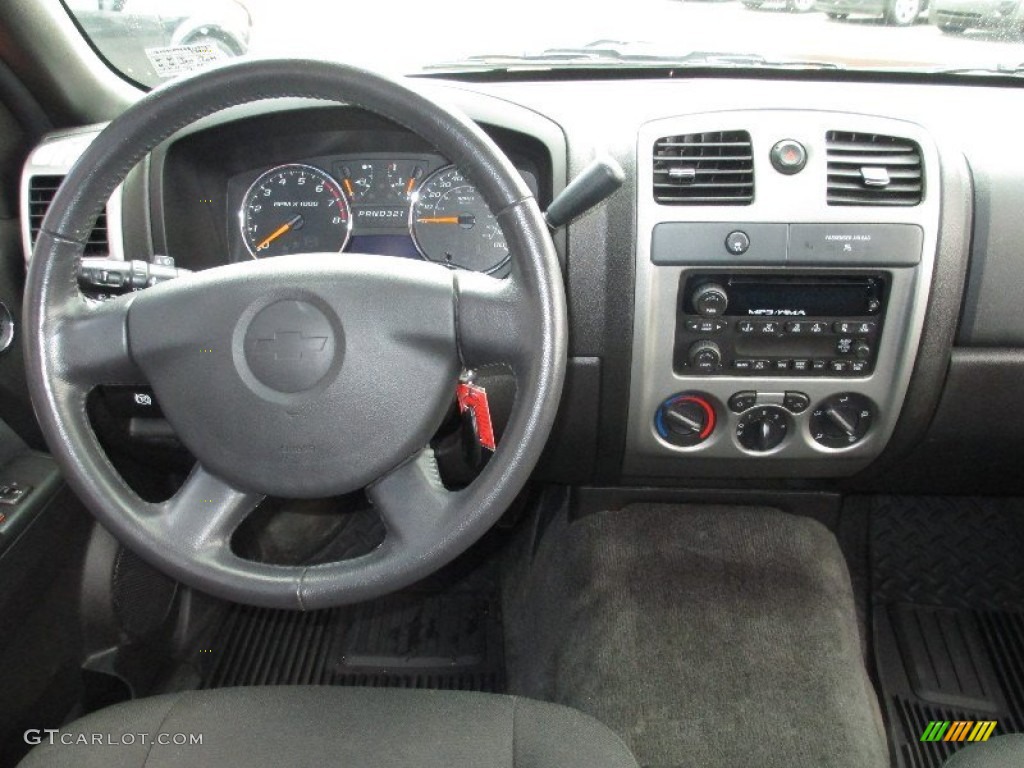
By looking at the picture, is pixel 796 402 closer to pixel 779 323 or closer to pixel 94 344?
pixel 779 323

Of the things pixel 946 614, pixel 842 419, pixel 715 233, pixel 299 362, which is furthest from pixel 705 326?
pixel 946 614

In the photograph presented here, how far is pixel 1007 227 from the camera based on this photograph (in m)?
1.40

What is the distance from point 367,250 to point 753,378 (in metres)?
0.69

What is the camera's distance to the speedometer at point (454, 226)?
57.8 inches

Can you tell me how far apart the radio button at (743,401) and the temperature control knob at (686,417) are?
4 centimetres

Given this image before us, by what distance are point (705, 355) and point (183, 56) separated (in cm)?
106

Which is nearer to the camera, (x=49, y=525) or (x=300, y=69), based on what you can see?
(x=300, y=69)

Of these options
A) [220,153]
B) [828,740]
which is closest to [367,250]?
[220,153]

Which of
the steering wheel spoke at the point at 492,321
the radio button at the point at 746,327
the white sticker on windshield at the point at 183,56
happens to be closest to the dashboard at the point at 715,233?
the radio button at the point at 746,327

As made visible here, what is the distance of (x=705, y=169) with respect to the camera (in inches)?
54.4

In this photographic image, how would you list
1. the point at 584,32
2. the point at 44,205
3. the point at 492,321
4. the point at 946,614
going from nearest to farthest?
the point at 492,321, the point at 44,205, the point at 584,32, the point at 946,614

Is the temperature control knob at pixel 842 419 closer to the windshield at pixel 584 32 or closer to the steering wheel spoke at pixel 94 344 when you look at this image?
the windshield at pixel 584 32

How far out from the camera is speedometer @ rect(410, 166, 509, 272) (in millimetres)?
1469

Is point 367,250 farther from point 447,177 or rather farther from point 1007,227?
point 1007,227
